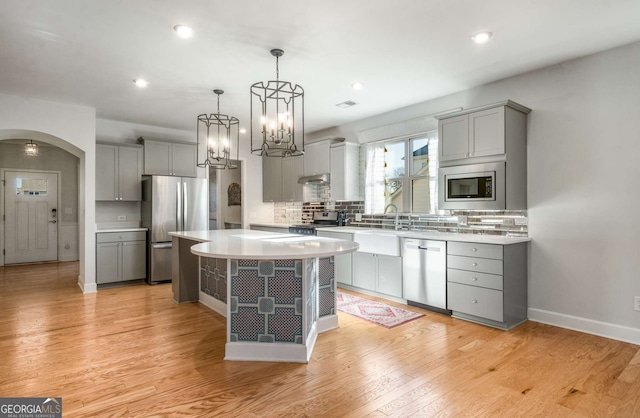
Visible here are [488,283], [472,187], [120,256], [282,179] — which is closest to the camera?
[488,283]

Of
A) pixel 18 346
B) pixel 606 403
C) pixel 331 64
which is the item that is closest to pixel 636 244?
pixel 606 403

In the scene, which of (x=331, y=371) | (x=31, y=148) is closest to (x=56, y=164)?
(x=31, y=148)

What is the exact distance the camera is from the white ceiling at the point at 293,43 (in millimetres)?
2635

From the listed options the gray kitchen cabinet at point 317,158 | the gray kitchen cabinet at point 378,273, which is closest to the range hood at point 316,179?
the gray kitchen cabinet at point 317,158

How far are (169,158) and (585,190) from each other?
18.4 ft

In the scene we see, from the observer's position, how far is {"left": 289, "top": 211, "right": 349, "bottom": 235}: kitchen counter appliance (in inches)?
228

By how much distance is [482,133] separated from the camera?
12.6 feet

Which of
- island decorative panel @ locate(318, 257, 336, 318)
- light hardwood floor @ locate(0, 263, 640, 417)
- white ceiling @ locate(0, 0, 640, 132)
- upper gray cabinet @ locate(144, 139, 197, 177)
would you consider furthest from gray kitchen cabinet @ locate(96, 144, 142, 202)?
island decorative panel @ locate(318, 257, 336, 318)

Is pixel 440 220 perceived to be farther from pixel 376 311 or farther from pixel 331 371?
pixel 331 371

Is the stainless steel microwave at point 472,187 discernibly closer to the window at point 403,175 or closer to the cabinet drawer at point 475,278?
the window at point 403,175

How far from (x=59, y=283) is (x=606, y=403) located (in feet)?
22.1

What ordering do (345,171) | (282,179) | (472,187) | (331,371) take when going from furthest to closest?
(282,179)
(345,171)
(472,187)
(331,371)

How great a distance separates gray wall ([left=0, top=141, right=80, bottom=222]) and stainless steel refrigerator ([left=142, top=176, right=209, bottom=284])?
3.57m

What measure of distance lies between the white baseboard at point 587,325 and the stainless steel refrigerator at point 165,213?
16.0 ft
